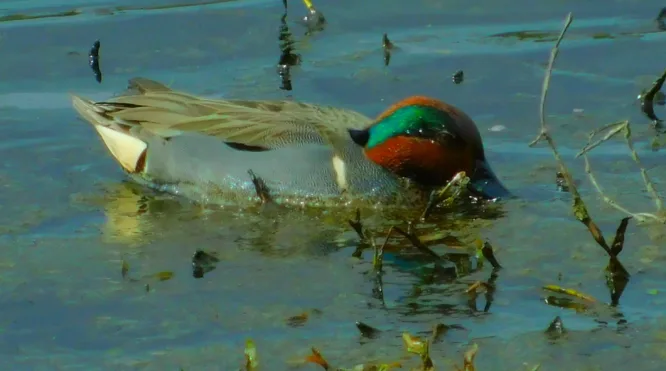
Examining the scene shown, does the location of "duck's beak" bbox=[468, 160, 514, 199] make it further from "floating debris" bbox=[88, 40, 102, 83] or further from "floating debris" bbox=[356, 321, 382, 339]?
"floating debris" bbox=[88, 40, 102, 83]

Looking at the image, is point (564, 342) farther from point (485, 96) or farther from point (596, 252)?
point (485, 96)

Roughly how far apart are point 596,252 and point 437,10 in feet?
16.8

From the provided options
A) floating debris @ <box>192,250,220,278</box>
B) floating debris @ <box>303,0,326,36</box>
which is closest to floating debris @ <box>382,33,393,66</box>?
floating debris @ <box>303,0,326,36</box>

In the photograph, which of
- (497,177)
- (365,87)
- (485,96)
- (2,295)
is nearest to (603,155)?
(497,177)

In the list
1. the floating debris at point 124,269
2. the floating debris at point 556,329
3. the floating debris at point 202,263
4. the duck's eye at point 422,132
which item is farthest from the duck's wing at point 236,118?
the floating debris at point 556,329

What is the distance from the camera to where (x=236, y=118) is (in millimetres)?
8656

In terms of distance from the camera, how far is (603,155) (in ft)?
28.6

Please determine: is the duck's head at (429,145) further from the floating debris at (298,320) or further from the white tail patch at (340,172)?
the floating debris at (298,320)

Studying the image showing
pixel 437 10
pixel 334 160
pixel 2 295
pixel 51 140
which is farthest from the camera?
pixel 437 10

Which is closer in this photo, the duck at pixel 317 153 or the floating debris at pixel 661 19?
the duck at pixel 317 153

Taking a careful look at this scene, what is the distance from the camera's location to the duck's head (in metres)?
8.33

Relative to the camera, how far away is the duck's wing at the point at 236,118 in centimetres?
843

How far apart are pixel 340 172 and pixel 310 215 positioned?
347mm

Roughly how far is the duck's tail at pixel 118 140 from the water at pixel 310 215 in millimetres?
137
